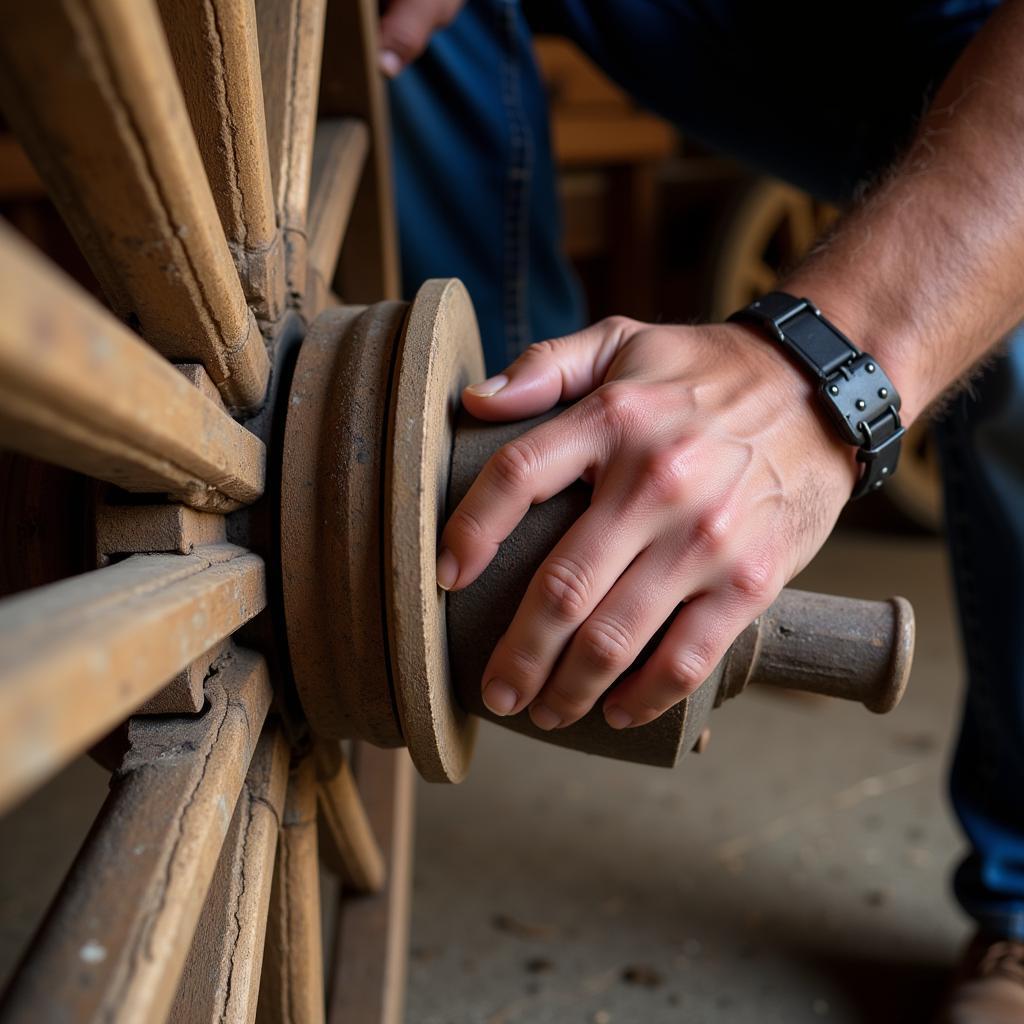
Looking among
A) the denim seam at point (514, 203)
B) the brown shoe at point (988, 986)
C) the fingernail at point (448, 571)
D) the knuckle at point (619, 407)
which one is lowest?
the brown shoe at point (988, 986)

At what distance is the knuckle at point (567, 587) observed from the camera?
0.53 m

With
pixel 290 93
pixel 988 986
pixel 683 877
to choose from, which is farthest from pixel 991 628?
pixel 290 93

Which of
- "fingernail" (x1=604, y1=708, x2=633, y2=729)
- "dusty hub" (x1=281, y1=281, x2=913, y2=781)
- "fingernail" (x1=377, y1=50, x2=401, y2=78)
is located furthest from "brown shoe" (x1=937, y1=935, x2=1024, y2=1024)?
"fingernail" (x1=377, y1=50, x2=401, y2=78)

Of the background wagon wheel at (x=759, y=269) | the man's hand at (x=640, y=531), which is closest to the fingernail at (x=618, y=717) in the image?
the man's hand at (x=640, y=531)

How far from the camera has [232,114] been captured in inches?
20.1

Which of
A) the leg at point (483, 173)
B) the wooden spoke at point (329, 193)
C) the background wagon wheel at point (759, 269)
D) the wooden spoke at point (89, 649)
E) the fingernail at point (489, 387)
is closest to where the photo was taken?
the wooden spoke at point (89, 649)

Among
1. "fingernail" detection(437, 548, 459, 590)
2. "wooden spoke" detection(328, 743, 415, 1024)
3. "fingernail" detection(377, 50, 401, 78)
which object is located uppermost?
"fingernail" detection(377, 50, 401, 78)

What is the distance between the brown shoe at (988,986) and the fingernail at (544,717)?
1.81 feet

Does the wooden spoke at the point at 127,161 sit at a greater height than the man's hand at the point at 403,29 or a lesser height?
greater

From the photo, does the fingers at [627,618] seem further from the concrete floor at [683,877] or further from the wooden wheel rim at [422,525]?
the concrete floor at [683,877]

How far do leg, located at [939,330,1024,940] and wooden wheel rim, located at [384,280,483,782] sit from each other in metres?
0.53

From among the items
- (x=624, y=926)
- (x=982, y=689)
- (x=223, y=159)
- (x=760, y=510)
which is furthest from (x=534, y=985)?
(x=223, y=159)

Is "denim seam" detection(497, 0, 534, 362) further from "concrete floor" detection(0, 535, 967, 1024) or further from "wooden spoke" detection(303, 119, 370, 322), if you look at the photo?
"concrete floor" detection(0, 535, 967, 1024)

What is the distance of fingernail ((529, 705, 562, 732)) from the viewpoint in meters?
0.58
